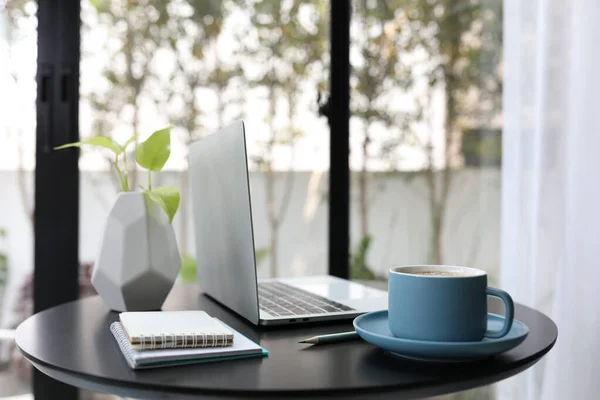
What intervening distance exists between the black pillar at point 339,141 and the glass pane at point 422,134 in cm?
7

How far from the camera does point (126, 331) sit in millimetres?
695

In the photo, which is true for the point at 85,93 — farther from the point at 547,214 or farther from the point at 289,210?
the point at 547,214

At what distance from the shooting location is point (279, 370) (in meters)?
0.61

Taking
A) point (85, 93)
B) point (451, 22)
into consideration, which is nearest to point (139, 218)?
point (85, 93)

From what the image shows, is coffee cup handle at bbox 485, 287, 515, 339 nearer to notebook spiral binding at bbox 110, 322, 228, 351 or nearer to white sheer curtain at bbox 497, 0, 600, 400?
notebook spiral binding at bbox 110, 322, 228, 351

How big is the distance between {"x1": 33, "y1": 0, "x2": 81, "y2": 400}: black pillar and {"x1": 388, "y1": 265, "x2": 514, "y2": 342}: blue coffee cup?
1.13 meters

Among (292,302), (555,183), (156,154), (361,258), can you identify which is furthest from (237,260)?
(361,258)

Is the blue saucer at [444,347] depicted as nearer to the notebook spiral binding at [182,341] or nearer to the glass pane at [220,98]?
the notebook spiral binding at [182,341]

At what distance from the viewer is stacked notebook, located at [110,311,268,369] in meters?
0.62

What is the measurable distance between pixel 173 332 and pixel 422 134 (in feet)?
4.38

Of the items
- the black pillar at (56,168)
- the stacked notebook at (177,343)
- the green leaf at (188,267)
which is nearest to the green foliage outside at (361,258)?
the green leaf at (188,267)

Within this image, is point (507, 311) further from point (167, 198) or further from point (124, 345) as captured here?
point (167, 198)

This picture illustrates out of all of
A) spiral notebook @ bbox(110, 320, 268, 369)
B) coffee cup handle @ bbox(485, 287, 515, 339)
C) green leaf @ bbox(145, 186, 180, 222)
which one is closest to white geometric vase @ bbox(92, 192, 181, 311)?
green leaf @ bbox(145, 186, 180, 222)

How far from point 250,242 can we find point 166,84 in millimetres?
1000
